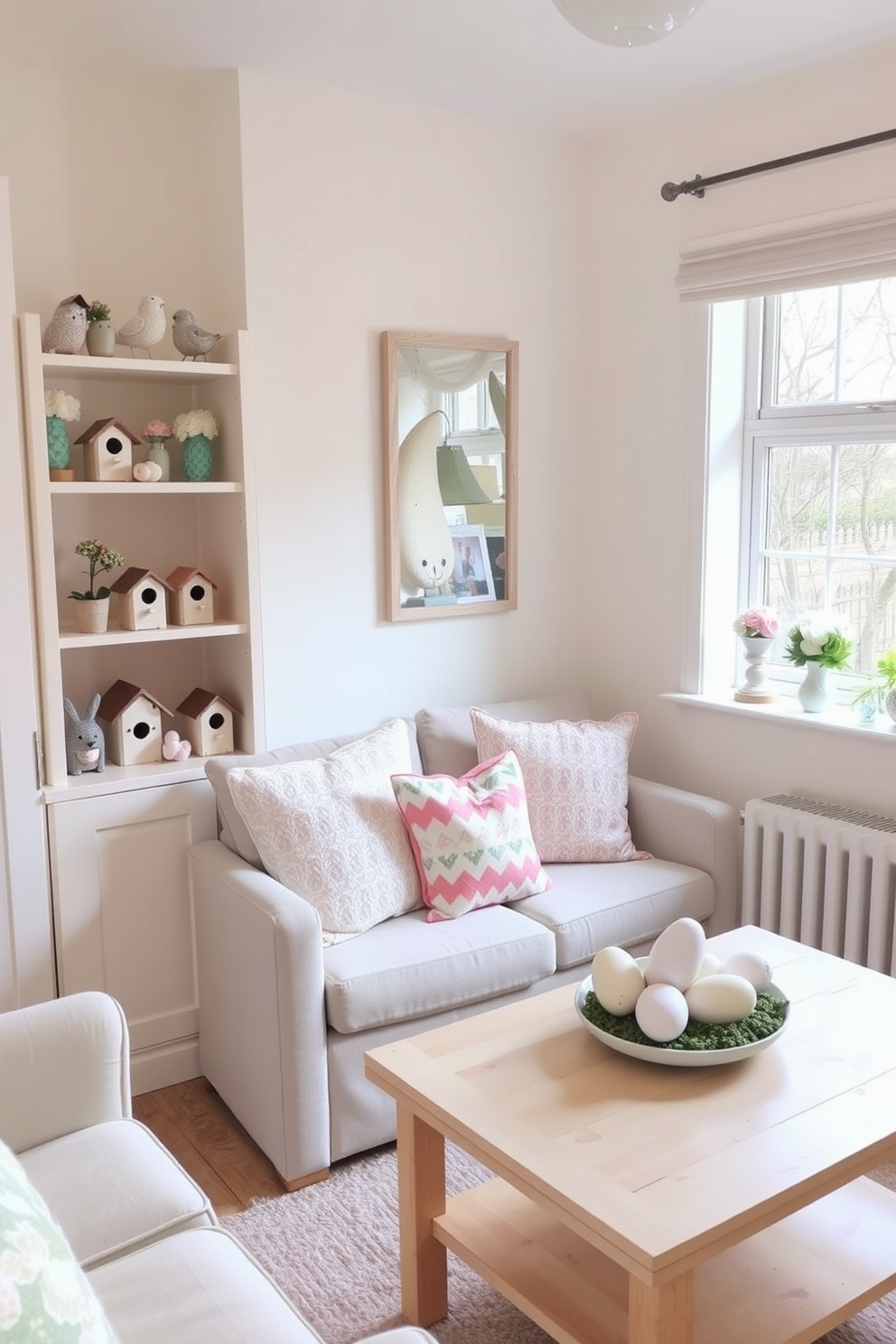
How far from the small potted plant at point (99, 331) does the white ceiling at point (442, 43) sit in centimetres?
59

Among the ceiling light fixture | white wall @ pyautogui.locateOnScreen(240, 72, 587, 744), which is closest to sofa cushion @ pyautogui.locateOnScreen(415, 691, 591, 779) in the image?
white wall @ pyautogui.locateOnScreen(240, 72, 587, 744)

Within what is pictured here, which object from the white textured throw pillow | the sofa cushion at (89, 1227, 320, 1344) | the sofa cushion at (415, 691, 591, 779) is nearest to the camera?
the sofa cushion at (89, 1227, 320, 1344)

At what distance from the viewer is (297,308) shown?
118 inches

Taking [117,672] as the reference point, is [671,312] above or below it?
above

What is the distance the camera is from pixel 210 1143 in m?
2.61

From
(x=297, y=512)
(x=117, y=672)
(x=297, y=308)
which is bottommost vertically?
(x=117, y=672)

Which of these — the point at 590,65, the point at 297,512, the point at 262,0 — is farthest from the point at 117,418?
the point at 590,65

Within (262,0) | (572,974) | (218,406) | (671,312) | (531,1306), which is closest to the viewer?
(531,1306)

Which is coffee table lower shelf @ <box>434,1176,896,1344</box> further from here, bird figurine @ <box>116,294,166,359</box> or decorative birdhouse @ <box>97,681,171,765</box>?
bird figurine @ <box>116,294,166,359</box>

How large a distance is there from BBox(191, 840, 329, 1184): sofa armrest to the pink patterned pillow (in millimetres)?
793

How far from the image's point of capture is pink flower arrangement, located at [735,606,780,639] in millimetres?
3184

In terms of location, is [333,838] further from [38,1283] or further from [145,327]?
[38,1283]

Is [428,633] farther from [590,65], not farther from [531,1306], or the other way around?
[531,1306]

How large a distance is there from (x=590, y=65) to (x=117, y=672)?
1955 millimetres
